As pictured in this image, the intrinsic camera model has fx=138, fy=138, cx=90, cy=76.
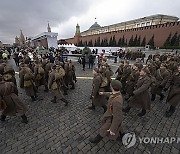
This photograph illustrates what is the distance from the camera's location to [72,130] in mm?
4406

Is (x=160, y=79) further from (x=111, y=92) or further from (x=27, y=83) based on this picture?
(x=27, y=83)

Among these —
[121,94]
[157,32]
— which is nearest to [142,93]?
[121,94]

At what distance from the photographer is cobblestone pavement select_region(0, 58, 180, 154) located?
3.65 meters

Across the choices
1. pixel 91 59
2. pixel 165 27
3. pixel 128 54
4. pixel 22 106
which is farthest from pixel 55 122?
pixel 165 27

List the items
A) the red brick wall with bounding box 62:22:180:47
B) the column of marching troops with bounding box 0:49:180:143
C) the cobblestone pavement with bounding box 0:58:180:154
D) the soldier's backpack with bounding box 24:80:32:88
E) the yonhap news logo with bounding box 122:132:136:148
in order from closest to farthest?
the column of marching troops with bounding box 0:49:180:143
the cobblestone pavement with bounding box 0:58:180:154
the yonhap news logo with bounding box 122:132:136:148
the soldier's backpack with bounding box 24:80:32:88
the red brick wall with bounding box 62:22:180:47

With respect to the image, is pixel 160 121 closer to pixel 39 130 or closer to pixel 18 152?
pixel 39 130

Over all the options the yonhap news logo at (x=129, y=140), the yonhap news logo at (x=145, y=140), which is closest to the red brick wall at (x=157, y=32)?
the yonhap news logo at (x=145, y=140)

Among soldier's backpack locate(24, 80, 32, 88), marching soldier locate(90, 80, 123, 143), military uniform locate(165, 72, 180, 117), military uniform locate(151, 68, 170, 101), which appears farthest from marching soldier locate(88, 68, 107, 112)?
soldier's backpack locate(24, 80, 32, 88)

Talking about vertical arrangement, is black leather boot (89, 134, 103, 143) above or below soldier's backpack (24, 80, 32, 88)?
below

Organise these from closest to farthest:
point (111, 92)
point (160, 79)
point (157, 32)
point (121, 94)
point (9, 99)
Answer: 1. point (111, 92)
2. point (9, 99)
3. point (121, 94)
4. point (160, 79)
5. point (157, 32)

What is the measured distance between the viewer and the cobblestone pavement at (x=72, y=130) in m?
3.65

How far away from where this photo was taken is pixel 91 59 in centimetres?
1477

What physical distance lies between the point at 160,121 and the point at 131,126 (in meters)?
1.13

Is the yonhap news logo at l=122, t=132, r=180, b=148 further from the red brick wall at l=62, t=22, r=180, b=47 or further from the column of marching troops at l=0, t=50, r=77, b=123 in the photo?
the red brick wall at l=62, t=22, r=180, b=47
